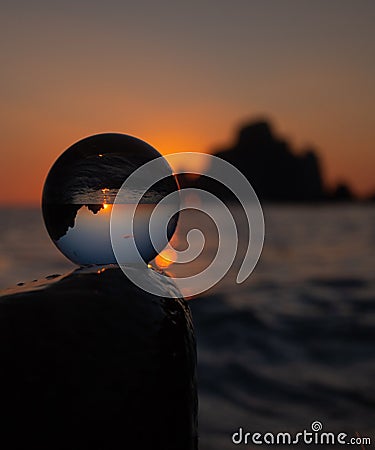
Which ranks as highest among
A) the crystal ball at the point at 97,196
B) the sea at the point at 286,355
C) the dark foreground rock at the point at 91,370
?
the crystal ball at the point at 97,196

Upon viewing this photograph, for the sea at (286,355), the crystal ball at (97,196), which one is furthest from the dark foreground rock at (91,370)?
the sea at (286,355)

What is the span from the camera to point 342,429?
6367 mm

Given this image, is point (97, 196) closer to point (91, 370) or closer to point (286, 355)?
point (91, 370)

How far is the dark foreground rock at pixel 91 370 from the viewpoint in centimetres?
150

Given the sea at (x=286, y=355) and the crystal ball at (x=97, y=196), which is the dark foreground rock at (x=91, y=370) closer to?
the crystal ball at (x=97, y=196)

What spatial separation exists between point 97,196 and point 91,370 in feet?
2.06

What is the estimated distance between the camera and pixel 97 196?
6.33ft

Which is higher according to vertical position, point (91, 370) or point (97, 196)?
point (97, 196)

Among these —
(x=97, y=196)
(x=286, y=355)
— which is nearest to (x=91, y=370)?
(x=97, y=196)

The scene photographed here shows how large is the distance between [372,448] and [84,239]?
4.58 m

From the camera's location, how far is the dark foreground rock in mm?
1500

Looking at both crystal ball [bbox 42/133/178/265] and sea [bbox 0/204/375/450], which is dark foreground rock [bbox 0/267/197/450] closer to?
crystal ball [bbox 42/133/178/265]

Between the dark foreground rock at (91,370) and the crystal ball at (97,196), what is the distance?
0.20 metres

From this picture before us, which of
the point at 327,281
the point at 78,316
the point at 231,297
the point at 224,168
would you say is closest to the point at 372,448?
the point at 224,168
